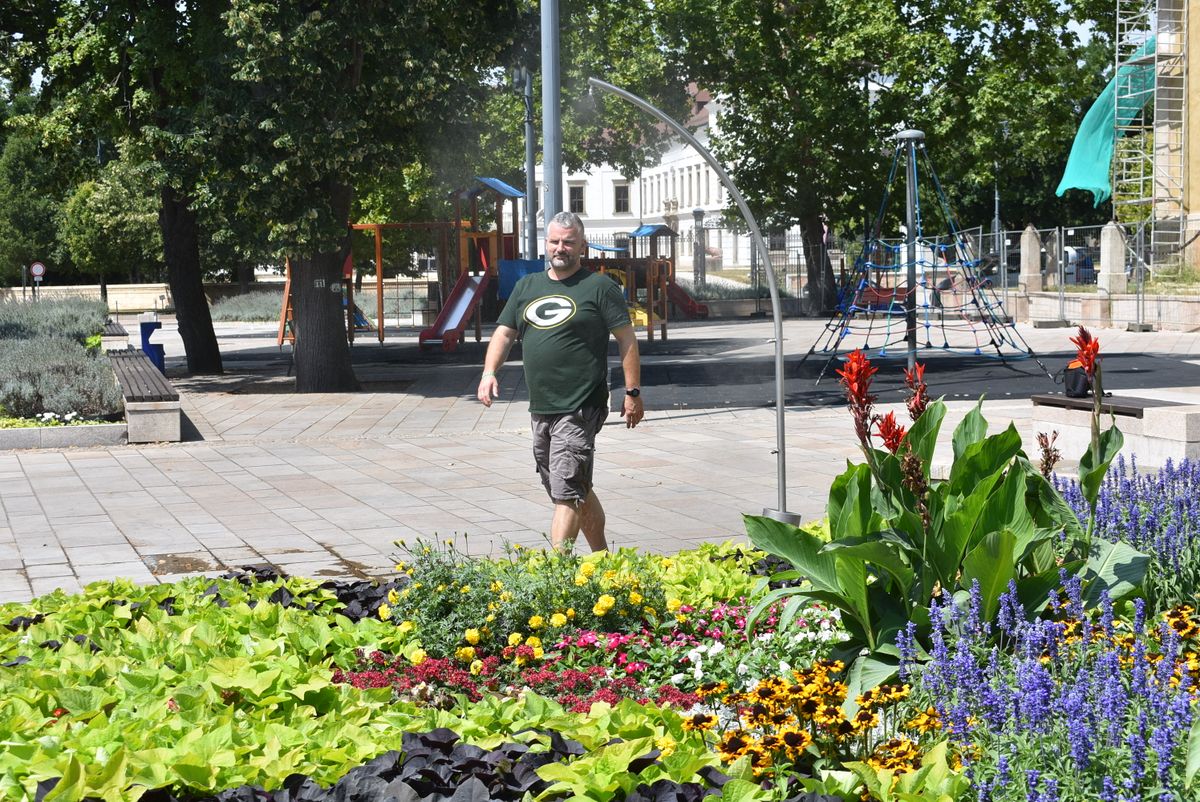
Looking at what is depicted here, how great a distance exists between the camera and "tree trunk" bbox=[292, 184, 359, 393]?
18516 millimetres

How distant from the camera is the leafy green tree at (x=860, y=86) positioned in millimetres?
37375

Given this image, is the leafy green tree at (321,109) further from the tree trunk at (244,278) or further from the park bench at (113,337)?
the tree trunk at (244,278)

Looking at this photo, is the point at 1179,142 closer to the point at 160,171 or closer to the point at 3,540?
the point at 160,171

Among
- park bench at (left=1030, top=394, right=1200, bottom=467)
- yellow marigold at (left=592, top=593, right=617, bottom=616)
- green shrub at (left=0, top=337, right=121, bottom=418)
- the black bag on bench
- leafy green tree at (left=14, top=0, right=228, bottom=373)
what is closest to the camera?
yellow marigold at (left=592, top=593, right=617, bottom=616)

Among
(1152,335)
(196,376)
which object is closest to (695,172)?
(1152,335)

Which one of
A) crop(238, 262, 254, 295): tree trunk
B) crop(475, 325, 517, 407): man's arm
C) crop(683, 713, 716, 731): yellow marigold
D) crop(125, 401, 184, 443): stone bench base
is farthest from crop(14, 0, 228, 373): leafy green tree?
crop(238, 262, 254, 295): tree trunk

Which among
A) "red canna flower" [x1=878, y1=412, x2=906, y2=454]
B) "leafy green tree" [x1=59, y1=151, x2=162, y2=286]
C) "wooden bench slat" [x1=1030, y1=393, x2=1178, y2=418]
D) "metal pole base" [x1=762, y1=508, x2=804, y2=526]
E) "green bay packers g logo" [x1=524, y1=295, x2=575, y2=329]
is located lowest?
"metal pole base" [x1=762, y1=508, x2=804, y2=526]

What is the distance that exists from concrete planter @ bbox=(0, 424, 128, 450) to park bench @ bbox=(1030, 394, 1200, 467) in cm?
838

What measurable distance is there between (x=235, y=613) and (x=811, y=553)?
2.44 m

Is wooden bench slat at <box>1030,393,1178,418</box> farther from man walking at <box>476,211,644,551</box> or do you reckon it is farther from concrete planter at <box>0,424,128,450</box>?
concrete planter at <box>0,424,128,450</box>

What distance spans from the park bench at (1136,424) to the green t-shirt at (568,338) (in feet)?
12.1

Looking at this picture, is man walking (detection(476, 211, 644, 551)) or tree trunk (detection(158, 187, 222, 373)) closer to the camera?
man walking (detection(476, 211, 644, 551))

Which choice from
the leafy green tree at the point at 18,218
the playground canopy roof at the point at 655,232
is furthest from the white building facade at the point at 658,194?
the playground canopy roof at the point at 655,232

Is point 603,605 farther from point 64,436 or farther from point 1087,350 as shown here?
point 64,436
